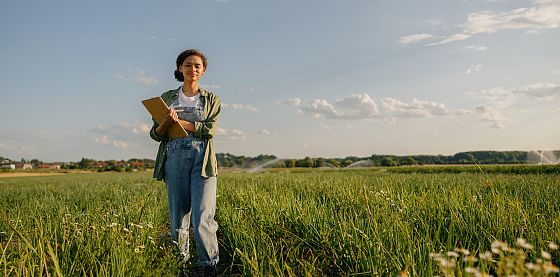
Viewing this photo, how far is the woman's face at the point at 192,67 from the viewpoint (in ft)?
13.4

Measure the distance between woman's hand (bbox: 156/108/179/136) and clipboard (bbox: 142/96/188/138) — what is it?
0.16ft

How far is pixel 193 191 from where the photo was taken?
156 inches

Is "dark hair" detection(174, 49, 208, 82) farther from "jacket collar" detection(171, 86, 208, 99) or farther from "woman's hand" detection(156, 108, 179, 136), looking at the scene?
"woman's hand" detection(156, 108, 179, 136)

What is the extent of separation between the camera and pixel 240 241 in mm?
4000

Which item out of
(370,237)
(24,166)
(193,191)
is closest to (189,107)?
(193,191)

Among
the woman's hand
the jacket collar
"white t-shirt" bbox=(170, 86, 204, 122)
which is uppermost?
the jacket collar

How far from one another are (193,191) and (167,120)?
746mm

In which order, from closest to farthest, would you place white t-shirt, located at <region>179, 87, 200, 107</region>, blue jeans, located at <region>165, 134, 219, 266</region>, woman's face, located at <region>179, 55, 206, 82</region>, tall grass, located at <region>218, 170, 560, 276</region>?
tall grass, located at <region>218, 170, 560, 276</region> < blue jeans, located at <region>165, 134, 219, 266</region> < woman's face, located at <region>179, 55, 206, 82</region> < white t-shirt, located at <region>179, 87, 200, 107</region>

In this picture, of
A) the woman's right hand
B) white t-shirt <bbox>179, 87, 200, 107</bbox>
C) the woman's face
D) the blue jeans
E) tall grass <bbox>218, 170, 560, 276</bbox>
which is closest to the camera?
tall grass <bbox>218, 170, 560, 276</bbox>

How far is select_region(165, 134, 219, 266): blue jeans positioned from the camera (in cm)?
392

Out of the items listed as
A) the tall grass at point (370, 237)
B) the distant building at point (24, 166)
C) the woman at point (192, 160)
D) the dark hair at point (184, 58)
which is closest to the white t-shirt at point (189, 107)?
the woman at point (192, 160)

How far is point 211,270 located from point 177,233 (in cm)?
53

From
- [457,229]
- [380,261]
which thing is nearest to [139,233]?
[380,261]

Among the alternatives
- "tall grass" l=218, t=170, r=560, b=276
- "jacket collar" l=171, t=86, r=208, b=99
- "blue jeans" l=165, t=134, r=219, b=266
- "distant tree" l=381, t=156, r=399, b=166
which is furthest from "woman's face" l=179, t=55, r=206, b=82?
"distant tree" l=381, t=156, r=399, b=166
